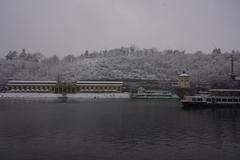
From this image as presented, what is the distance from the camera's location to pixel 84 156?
38.0 feet

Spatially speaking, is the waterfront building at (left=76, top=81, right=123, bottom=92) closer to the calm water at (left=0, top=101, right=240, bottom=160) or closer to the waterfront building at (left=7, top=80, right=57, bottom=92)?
the waterfront building at (left=7, top=80, right=57, bottom=92)

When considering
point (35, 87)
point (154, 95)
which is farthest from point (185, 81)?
point (35, 87)

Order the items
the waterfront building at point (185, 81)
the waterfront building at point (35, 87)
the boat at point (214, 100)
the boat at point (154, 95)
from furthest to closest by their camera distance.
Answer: the waterfront building at point (185, 81) < the waterfront building at point (35, 87) < the boat at point (154, 95) < the boat at point (214, 100)

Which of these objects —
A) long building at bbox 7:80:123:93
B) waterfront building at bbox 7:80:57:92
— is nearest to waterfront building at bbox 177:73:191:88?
long building at bbox 7:80:123:93

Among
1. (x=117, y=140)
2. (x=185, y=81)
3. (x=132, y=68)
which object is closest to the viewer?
(x=117, y=140)

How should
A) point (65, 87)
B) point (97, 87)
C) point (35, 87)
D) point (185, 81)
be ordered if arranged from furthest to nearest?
point (185, 81) → point (35, 87) → point (97, 87) → point (65, 87)

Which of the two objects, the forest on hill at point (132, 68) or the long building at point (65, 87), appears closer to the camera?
the long building at point (65, 87)

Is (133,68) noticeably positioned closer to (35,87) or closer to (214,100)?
(35,87)

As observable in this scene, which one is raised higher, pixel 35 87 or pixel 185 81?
pixel 185 81

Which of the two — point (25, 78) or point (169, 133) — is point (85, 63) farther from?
point (169, 133)

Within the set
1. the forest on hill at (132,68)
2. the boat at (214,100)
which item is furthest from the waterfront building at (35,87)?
the boat at (214,100)

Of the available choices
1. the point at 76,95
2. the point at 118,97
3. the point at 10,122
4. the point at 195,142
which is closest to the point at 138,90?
the point at 118,97

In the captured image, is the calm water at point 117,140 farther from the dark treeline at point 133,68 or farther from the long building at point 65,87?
the dark treeline at point 133,68

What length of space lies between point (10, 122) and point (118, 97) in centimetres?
3118
